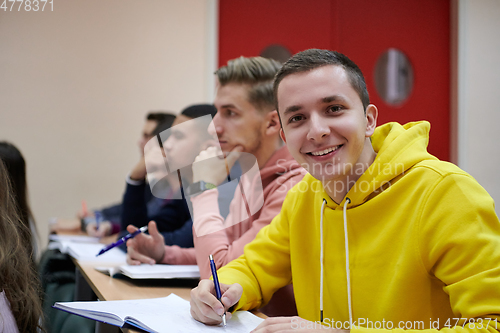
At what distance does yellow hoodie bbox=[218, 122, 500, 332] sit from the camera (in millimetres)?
628

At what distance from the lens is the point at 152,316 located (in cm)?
77

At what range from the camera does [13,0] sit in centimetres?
279

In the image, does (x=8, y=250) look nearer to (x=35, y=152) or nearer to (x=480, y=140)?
(x=35, y=152)

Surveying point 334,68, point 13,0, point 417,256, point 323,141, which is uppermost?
point 13,0

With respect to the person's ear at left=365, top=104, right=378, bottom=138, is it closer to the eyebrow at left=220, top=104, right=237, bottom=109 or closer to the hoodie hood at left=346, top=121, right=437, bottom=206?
the hoodie hood at left=346, top=121, right=437, bottom=206

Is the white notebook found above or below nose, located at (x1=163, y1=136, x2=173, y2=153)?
below

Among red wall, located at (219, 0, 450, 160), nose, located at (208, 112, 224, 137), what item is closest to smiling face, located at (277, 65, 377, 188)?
nose, located at (208, 112, 224, 137)

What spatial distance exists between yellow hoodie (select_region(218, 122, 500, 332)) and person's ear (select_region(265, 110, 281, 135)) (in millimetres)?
451

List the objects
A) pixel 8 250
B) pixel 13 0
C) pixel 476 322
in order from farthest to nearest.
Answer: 1. pixel 13 0
2. pixel 8 250
3. pixel 476 322

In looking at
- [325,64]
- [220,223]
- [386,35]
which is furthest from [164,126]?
[386,35]

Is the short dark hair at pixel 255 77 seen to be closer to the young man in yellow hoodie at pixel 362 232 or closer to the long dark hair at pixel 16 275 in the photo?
the young man in yellow hoodie at pixel 362 232

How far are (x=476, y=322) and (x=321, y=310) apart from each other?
297 mm

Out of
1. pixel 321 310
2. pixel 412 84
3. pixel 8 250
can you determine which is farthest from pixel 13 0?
pixel 321 310

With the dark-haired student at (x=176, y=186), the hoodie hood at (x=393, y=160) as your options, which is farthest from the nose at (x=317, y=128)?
the dark-haired student at (x=176, y=186)
